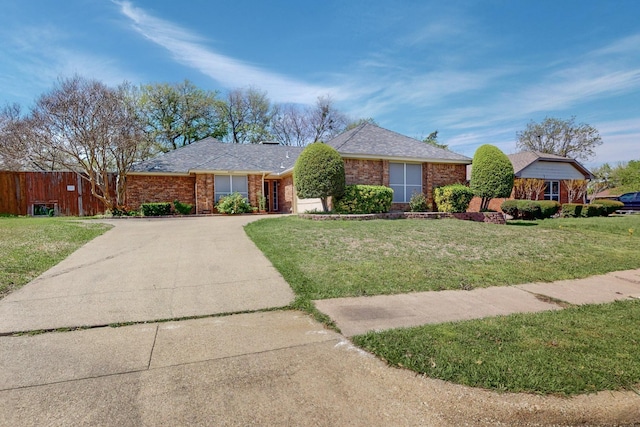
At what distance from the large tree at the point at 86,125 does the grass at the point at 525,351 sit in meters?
18.7

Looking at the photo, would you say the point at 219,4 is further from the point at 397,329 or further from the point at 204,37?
the point at 397,329

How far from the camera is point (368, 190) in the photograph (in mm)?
14047

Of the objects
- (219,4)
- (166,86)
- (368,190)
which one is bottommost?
(368,190)

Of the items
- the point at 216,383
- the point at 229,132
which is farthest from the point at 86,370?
the point at 229,132

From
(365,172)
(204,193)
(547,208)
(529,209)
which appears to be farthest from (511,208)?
(204,193)

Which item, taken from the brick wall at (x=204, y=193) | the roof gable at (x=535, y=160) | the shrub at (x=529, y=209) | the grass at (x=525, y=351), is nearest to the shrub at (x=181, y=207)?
the brick wall at (x=204, y=193)

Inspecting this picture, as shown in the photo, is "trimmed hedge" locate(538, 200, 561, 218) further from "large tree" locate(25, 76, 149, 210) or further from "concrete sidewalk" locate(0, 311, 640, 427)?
"large tree" locate(25, 76, 149, 210)

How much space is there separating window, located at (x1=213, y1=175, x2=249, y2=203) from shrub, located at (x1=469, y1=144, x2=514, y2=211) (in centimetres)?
1275

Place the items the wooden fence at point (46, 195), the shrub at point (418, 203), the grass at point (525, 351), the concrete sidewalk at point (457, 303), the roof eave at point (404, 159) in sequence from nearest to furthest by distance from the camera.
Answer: the grass at point (525, 351) → the concrete sidewalk at point (457, 303) → the roof eave at point (404, 159) → the shrub at point (418, 203) → the wooden fence at point (46, 195)

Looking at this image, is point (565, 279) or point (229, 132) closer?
point (565, 279)

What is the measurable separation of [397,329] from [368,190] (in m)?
10.5

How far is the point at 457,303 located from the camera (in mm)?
4844

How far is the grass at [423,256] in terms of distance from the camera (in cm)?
577

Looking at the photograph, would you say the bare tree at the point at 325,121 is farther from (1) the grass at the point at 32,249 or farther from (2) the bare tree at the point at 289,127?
(1) the grass at the point at 32,249
